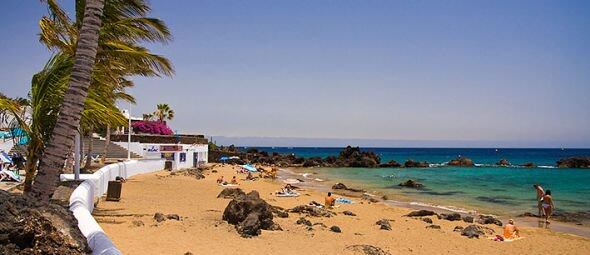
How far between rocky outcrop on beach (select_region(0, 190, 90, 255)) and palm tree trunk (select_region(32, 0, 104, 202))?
395cm

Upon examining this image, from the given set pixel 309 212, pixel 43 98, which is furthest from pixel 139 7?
pixel 309 212

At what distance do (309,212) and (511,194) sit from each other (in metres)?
23.0

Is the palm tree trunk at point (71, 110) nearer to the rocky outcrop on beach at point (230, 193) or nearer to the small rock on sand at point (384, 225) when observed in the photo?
the small rock on sand at point (384, 225)

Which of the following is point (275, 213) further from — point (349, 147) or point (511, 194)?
point (349, 147)

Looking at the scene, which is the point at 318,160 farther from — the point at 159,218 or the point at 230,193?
the point at 159,218

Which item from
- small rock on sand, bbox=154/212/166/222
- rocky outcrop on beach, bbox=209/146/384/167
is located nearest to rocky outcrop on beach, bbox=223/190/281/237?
small rock on sand, bbox=154/212/166/222

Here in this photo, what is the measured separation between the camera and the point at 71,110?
8.84 meters

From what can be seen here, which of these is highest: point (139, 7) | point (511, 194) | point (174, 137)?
point (139, 7)

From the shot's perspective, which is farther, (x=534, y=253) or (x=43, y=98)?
(x=534, y=253)

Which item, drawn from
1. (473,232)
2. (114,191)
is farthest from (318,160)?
(114,191)

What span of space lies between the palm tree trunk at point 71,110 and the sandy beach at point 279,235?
1.72 meters

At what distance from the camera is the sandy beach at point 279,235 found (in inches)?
395

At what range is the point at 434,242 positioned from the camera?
542 inches

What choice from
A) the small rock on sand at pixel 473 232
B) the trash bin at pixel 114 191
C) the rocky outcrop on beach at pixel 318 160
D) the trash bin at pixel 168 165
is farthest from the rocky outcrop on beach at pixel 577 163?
the trash bin at pixel 114 191
